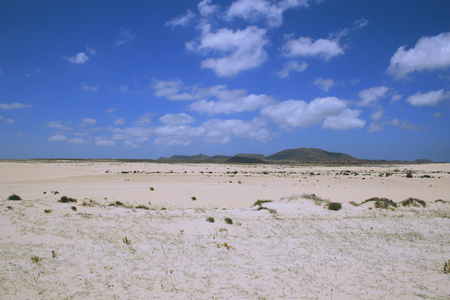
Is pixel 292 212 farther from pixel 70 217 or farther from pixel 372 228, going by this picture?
pixel 70 217

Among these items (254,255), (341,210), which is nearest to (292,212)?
(341,210)

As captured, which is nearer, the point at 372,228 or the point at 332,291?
the point at 332,291

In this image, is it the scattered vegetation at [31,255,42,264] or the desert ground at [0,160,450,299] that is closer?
the desert ground at [0,160,450,299]

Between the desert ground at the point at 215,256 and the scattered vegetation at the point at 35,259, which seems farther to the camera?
the scattered vegetation at the point at 35,259

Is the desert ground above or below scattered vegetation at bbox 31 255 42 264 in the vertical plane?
below

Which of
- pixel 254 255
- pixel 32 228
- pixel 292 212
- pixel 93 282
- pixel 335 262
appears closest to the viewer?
pixel 93 282

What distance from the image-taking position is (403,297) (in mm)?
5730

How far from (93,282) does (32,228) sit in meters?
5.14

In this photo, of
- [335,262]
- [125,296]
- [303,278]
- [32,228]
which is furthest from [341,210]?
[32,228]

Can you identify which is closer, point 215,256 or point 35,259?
point 35,259

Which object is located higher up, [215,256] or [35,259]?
[35,259]

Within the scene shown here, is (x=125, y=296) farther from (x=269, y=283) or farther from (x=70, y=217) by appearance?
(x=70, y=217)

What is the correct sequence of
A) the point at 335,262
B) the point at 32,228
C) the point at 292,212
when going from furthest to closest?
the point at 292,212, the point at 32,228, the point at 335,262

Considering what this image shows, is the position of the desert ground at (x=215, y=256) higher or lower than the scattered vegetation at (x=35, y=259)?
lower
